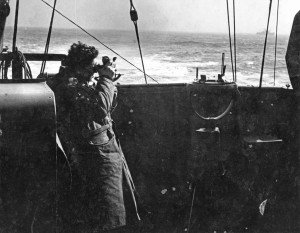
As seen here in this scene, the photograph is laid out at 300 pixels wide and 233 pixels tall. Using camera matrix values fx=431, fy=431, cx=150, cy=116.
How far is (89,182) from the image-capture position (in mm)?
2594

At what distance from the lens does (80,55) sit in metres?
2.57

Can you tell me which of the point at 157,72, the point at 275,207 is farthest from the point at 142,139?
the point at 157,72

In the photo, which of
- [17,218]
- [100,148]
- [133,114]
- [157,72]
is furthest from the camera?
[157,72]

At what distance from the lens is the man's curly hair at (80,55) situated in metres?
2.57

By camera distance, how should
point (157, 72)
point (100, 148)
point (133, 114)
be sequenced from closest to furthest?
point (100, 148)
point (133, 114)
point (157, 72)

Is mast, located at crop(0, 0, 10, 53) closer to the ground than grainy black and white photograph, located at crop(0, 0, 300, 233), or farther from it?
farther from it

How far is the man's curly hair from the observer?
257cm

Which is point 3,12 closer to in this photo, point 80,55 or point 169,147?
point 80,55

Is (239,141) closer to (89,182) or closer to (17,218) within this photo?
(89,182)

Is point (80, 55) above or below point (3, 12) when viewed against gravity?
below

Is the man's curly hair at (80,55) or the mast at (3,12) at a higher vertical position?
the mast at (3,12)

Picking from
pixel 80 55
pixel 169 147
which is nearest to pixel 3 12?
pixel 80 55

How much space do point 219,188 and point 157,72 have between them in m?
15.1

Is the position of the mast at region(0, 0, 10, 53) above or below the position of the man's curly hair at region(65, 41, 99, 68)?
above
